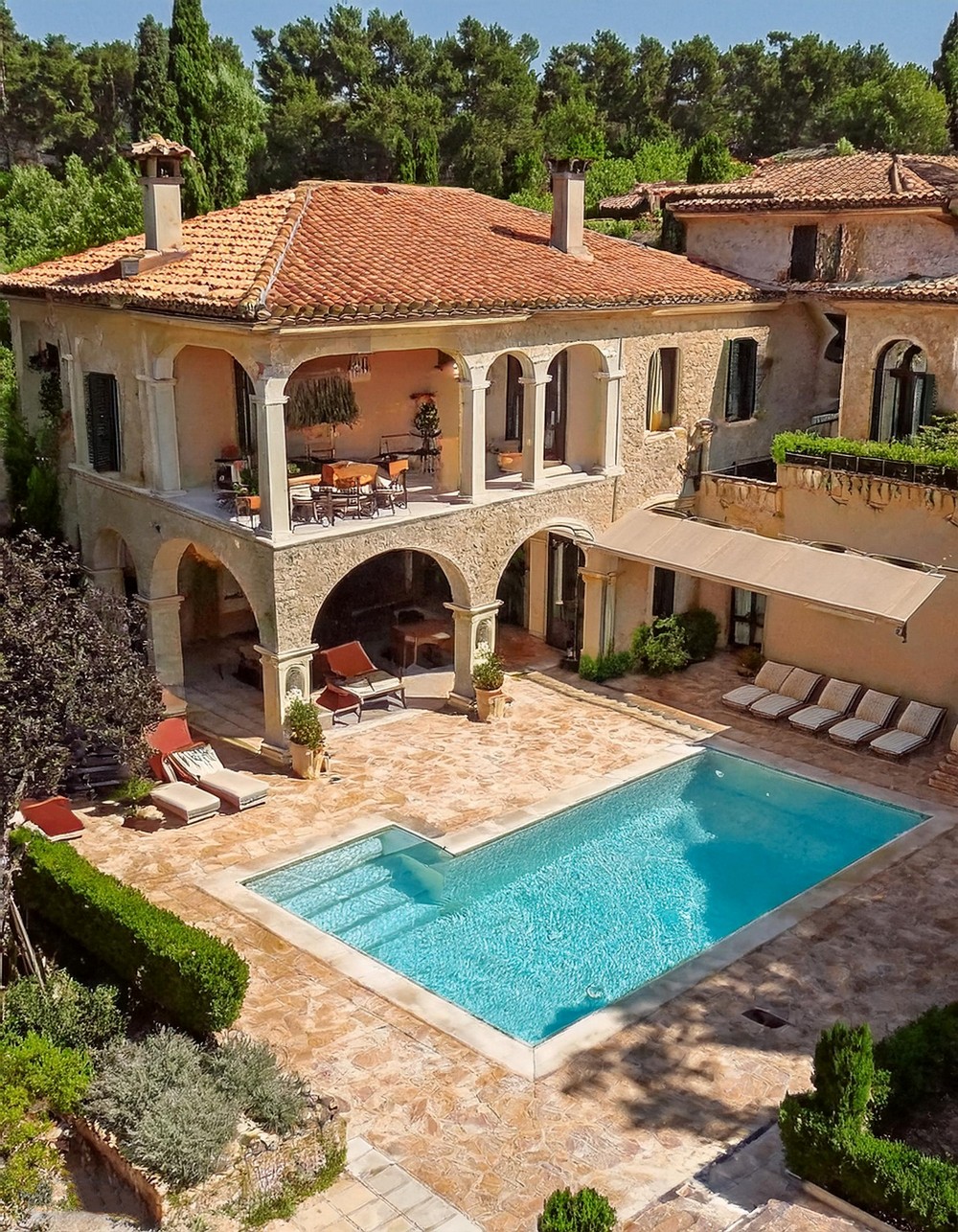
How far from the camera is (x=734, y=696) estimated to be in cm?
2867

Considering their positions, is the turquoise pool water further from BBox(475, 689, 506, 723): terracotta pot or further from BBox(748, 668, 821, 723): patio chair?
BBox(475, 689, 506, 723): terracotta pot

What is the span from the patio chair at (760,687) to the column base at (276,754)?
10.6 m

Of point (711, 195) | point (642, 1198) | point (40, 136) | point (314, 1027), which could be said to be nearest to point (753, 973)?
point (642, 1198)

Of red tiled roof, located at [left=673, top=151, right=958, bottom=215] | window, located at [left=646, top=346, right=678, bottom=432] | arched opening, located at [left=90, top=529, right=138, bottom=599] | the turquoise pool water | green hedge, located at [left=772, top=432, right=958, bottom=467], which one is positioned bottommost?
the turquoise pool water

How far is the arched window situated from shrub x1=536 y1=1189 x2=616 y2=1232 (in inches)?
875

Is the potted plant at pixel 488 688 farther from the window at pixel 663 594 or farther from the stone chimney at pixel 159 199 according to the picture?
the stone chimney at pixel 159 199

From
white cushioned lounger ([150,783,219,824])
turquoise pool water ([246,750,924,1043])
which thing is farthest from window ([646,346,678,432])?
white cushioned lounger ([150,783,219,824])


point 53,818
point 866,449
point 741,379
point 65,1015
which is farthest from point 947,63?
point 65,1015

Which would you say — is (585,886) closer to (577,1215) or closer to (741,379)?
(577,1215)

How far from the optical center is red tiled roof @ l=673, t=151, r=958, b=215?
2984cm

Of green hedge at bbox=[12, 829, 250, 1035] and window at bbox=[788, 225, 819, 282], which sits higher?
window at bbox=[788, 225, 819, 282]

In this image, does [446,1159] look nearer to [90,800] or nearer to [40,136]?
[90,800]

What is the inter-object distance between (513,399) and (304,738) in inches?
480

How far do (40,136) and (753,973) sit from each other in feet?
291
